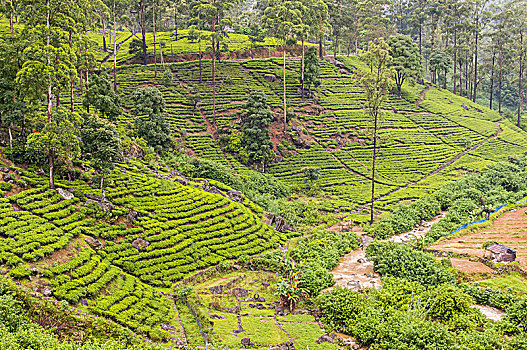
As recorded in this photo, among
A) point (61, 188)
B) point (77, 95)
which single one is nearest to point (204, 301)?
point (61, 188)

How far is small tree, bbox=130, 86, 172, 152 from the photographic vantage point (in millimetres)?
34688

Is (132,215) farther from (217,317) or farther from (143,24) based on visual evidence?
(143,24)

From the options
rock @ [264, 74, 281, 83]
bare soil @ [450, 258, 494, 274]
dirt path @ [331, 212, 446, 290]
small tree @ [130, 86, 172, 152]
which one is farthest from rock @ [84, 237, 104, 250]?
rock @ [264, 74, 281, 83]

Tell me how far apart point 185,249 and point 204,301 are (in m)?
4.63

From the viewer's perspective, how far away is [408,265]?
21047 mm

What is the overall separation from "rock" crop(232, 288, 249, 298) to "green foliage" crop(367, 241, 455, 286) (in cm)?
749

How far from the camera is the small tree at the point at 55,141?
22.0 meters

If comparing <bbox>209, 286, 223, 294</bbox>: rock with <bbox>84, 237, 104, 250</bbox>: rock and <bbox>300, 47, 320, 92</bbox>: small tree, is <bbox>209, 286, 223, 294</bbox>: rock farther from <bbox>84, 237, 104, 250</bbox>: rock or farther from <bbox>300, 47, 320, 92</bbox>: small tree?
<bbox>300, 47, 320, 92</bbox>: small tree

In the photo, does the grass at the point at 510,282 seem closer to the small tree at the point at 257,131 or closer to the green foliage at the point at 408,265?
the green foliage at the point at 408,265

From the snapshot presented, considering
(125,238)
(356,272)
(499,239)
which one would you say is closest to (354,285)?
A: (356,272)

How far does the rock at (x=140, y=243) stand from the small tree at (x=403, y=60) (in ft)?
163

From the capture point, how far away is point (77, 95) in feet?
136

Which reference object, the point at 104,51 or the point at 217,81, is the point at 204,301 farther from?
the point at 104,51

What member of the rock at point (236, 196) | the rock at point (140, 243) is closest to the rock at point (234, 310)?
the rock at point (140, 243)
